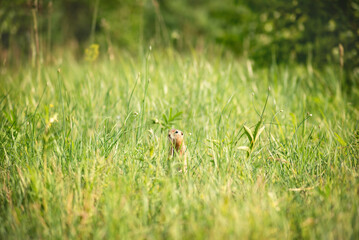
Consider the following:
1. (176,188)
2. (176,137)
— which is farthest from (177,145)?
(176,188)

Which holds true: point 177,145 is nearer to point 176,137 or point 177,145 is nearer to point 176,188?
point 176,137

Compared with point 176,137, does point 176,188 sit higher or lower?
lower

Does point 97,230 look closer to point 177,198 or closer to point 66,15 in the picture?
point 177,198

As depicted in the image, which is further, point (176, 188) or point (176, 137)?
point (176, 137)

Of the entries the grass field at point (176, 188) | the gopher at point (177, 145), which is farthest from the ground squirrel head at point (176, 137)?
the grass field at point (176, 188)

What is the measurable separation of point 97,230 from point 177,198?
45cm

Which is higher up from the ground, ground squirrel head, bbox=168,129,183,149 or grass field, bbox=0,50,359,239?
ground squirrel head, bbox=168,129,183,149

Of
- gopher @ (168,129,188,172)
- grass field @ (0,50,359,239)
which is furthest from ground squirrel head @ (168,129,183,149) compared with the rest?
grass field @ (0,50,359,239)

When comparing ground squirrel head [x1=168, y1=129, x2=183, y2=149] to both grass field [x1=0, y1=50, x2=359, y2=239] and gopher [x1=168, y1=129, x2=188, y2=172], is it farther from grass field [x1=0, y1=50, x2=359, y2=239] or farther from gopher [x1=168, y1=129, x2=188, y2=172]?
grass field [x1=0, y1=50, x2=359, y2=239]

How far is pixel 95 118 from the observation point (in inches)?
99.0

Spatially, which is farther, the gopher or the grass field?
the gopher

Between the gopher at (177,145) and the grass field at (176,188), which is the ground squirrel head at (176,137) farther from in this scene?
the grass field at (176,188)

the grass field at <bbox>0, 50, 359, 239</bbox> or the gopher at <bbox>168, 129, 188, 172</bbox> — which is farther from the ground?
the gopher at <bbox>168, 129, 188, 172</bbox>

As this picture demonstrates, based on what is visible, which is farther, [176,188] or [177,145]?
[177,145]
